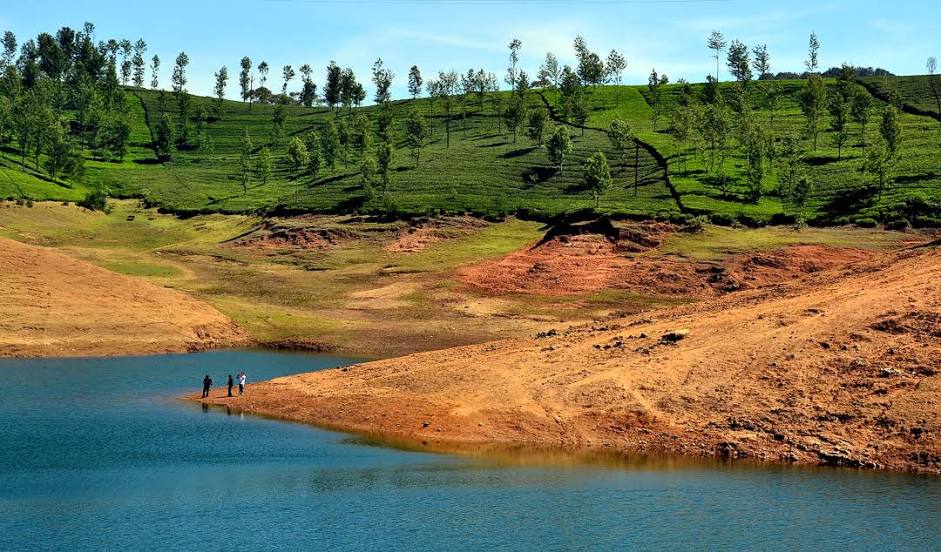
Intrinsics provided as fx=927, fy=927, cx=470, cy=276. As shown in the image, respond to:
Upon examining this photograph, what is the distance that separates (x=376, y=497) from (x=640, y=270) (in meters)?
78.7

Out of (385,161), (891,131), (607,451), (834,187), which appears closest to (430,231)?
(385,161)

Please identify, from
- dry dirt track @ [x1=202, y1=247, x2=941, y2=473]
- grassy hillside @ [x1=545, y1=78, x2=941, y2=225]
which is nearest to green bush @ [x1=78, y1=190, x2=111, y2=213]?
grassy hillside @ [x1=545, y1=78, x2=941, y2=225]

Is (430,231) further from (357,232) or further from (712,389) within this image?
(712,389)

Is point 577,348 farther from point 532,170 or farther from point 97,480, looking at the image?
point 532,170

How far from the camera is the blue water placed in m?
41.0

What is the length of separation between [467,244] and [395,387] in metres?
79.1

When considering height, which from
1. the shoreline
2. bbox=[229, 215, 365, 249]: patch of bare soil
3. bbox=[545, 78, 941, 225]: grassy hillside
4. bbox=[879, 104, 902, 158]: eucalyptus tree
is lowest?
the shoreline

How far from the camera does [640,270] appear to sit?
120 metres

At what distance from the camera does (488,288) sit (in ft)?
388

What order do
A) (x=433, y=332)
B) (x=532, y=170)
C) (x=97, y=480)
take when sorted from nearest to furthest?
(x=97, y=480)
(x=433, y=332)
(x=532, y=170)

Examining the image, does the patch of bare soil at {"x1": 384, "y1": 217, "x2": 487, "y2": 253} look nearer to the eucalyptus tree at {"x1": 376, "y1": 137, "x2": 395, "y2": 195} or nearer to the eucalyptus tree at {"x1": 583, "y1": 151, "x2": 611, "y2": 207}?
the eucalyptus tree at {"x1": 583, "y1": 151, "x2": 611, "y2": 207}

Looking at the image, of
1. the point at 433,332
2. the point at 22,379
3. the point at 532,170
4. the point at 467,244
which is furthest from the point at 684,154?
the point at 22,379

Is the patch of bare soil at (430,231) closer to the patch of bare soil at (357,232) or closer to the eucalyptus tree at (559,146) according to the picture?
the patch of bare soil at (357,232)

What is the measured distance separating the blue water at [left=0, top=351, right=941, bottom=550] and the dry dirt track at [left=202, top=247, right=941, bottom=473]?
11.9 ft
